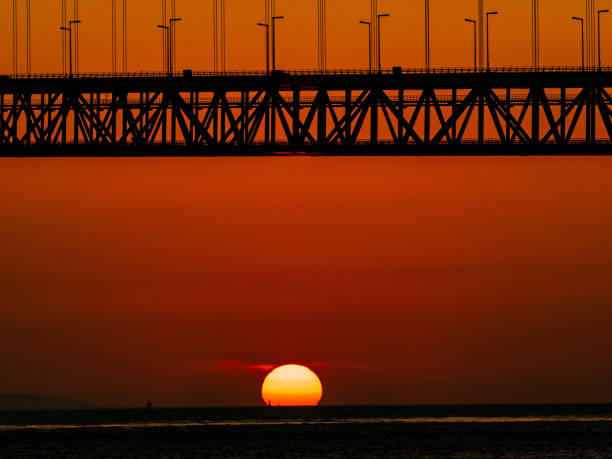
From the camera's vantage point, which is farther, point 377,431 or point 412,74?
point 377,431

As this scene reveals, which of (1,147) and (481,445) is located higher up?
(1,147)

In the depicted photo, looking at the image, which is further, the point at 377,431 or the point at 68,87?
the point at 377,431

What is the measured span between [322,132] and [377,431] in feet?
181

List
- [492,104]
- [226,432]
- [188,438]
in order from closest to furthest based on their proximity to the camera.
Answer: [492,104] → [188,438] → [226,432]

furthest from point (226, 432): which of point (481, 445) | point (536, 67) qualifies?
point (536, 67)

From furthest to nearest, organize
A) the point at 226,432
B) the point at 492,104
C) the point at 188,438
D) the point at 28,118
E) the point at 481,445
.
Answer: the point at 226,432, the point at 188,438, the point at 481,445, the point at 28,118, the point at 492,104

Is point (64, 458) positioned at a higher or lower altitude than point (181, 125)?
lower

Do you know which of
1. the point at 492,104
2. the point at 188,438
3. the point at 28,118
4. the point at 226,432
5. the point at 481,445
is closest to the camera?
the point at 492,104

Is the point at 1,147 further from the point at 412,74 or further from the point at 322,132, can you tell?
the point at 412,74

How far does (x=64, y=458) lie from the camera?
89.6 m

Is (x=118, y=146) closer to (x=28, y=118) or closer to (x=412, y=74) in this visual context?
(x=28, y=118)

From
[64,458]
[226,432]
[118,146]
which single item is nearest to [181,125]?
[118,146]

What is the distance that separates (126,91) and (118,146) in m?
3.35

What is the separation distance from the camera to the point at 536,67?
3137 inches
